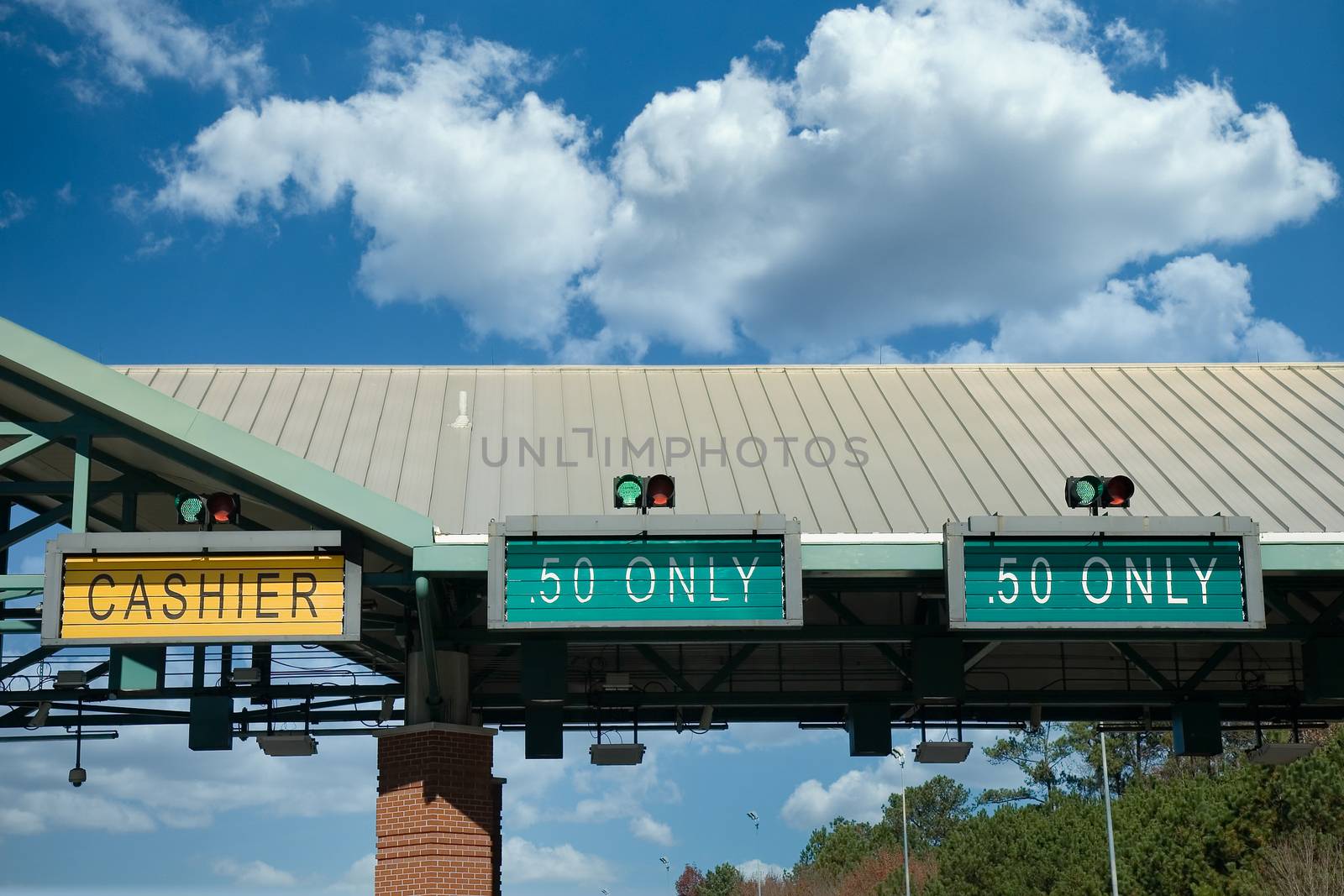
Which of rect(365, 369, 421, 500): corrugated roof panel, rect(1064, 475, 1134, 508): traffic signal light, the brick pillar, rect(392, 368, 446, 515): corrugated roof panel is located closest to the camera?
rect(1064, 475, 1134, 508): traffic signal light

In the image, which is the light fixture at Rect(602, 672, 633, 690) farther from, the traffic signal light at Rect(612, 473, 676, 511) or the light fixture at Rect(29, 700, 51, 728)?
the light fixture at Rect(29, 700, 51, 728)

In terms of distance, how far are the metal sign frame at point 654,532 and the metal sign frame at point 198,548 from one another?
4.61ft

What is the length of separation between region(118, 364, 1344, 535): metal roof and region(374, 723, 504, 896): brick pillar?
2.54 metres

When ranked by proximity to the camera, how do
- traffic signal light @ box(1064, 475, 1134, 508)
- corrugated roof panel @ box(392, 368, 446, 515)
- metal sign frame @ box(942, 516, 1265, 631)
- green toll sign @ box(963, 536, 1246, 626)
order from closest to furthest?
metal sign frame @ box(942, 516, 1265, 631)
green toll sign @ box(963, 536, 1246, 626)
traffic signal light @ box(1064, 475, 1134, 508)
corrugated roof panel @ box(392, 368, 446, 515)

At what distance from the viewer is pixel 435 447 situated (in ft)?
60.6

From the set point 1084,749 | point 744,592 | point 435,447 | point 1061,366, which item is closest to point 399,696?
point 435,447

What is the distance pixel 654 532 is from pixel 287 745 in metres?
7.74

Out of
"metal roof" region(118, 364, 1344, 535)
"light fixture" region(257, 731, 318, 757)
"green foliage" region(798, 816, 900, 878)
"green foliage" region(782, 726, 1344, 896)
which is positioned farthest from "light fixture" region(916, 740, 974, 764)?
"green foliage" region(798, 816, 900, 878)

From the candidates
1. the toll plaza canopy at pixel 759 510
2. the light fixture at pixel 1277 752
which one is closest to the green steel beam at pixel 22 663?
the toll plaza canopy at pixel 759 510

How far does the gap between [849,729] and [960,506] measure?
17.9 ft

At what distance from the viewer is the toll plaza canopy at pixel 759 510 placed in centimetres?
1516

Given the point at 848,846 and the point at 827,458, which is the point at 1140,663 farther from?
the point at 848,846

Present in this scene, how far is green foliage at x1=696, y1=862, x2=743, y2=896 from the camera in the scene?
14820cm

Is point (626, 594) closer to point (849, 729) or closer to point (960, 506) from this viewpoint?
point (960, 506)
